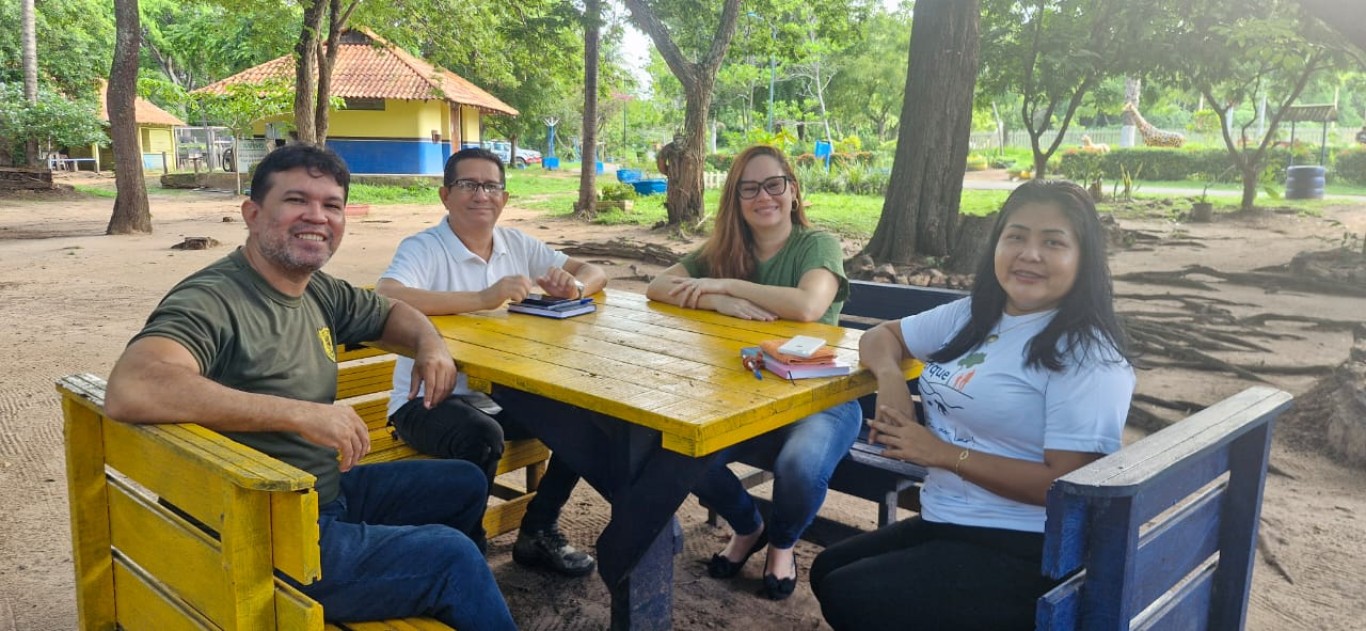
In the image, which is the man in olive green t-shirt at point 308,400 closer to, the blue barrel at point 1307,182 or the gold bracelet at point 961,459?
the gold bracelet at point 961,459

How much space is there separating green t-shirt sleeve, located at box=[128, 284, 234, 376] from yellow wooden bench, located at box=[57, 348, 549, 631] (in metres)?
0.17

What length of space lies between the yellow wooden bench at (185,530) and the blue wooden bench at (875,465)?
1621 millimetres

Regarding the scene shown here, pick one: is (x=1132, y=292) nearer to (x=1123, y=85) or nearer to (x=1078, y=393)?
(x=1078, y=393)

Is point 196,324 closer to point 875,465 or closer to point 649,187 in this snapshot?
point 875,465

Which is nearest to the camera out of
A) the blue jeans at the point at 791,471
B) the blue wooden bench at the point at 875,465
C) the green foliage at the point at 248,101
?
the blue jeans at the point at 791,471

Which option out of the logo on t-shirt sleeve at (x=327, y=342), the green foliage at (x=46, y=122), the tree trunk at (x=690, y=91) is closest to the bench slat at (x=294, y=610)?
the logo on t-shirt sleeve at (x=327, y=342)

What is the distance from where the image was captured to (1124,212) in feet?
60.3

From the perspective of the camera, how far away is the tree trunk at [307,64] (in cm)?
1616

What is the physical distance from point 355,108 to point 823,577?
1147 inches

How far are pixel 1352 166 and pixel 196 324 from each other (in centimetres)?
3181

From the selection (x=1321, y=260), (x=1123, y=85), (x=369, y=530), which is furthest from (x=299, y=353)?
(x=1123, y=85)

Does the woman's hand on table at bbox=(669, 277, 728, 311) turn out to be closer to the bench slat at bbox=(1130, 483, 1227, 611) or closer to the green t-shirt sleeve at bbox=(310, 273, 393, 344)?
the green t-shirt sleeve at bbox=(310, 273, 393, 344)

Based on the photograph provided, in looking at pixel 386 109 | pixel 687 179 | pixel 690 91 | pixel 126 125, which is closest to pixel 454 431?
pixel 690 91

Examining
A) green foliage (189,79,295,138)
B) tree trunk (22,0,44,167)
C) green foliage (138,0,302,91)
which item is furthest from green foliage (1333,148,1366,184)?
tree trunk (22,0,44,167)
